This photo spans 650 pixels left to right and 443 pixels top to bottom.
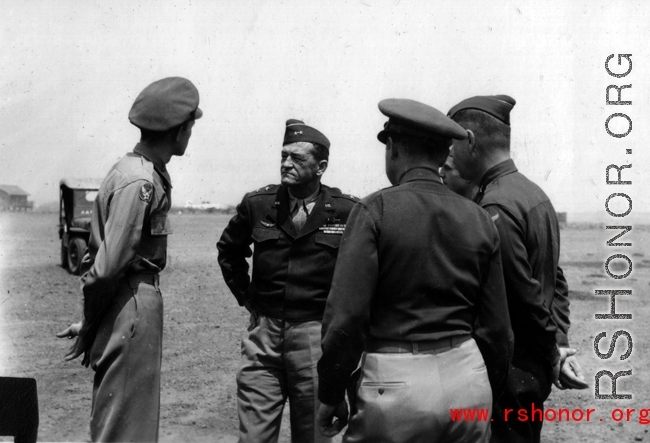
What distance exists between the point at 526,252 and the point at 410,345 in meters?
0.76

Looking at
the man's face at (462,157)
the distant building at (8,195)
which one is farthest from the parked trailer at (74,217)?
the man's face at (462,157)

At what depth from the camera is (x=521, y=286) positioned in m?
2.66

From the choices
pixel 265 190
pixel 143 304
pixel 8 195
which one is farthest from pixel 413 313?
pixel 8 195

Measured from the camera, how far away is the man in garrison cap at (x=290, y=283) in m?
3.35

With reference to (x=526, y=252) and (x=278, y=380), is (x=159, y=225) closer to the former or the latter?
(x=278, y=380)

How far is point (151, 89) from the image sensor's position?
2.81m

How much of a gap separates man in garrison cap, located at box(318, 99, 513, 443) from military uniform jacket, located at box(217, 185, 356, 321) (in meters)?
1.14

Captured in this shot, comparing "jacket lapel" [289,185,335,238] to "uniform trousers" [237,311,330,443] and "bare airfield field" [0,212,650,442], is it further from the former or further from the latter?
"bare airfield field" [0,212,650,442]

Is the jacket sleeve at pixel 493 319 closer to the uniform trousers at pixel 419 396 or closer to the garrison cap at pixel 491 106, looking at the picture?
the uniform trousers at pixel 419 396

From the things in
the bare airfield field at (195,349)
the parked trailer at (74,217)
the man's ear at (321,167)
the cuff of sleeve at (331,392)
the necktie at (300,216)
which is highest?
the man's ear at (321,167)

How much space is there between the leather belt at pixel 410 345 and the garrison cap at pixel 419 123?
2.21 feet

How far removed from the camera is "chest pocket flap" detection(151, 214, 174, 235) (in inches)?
106

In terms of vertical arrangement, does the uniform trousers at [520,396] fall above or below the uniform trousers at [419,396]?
below

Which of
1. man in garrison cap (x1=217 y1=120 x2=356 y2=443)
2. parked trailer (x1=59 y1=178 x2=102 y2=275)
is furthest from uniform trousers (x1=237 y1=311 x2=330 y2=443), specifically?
parked trailer (x1=59 y1=178 x2=102 y2=275)
